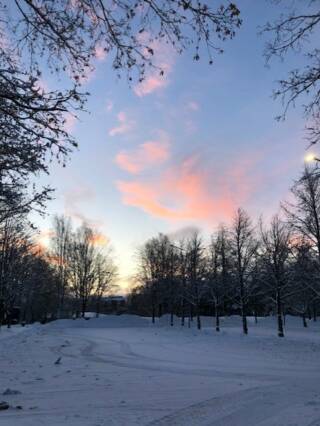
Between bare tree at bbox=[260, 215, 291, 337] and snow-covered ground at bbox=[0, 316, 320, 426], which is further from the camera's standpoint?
bare tree at bbox=[260, 215, 291, 337]

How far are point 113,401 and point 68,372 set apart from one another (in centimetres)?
509

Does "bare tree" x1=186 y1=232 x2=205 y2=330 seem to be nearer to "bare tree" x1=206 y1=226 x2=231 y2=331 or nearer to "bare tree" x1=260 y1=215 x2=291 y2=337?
"bare tree" x1=206 y1=226 x2=231 y2=331

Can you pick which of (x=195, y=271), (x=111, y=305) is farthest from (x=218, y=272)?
(x=111, y=305)

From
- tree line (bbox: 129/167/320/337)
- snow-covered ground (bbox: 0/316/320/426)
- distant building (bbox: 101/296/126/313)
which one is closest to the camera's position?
snow-covered ground (bbox: 0/316/320/426)

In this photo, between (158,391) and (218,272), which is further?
(218,272)

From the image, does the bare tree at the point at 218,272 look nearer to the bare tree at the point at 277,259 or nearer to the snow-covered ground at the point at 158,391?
the bare tree at the point at 277,259

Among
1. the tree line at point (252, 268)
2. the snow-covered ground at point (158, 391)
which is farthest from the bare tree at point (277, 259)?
the snow-covered ground at point (158, 391)

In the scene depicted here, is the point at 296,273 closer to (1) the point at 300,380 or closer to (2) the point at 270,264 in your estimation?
(2) the point at 270,264

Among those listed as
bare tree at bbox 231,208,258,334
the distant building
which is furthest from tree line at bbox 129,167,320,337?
the distant building

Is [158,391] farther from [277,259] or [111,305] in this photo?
[111,305]

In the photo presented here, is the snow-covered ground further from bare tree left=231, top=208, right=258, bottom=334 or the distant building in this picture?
the distant building

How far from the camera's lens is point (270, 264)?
38.7 metres

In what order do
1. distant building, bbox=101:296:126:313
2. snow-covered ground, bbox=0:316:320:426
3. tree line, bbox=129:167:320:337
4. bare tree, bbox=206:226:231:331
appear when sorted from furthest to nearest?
distant building, bbox=101:296:126:313 < bare tree, bbox=206:226:231:331 < tree line, bbox=129:167:320:337 < snow-covered ground, bbox=0:316:320:426

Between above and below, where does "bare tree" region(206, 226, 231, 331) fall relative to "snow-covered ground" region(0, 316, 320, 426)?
above
